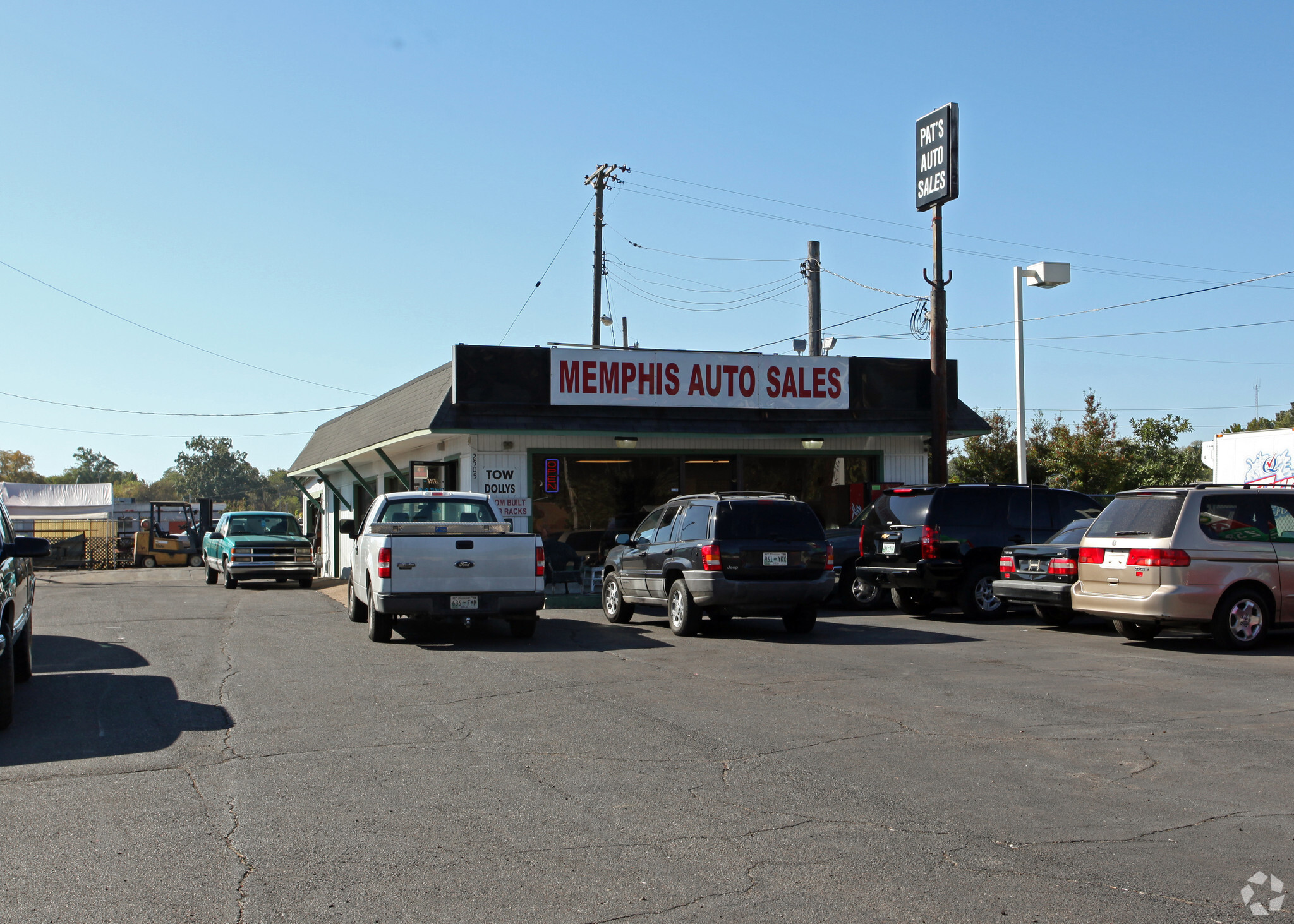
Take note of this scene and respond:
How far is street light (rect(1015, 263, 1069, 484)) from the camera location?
23.5 m

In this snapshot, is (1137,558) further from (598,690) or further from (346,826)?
(346,826)

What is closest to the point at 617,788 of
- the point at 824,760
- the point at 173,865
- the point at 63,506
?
the point at 824,760

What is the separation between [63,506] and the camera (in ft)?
179

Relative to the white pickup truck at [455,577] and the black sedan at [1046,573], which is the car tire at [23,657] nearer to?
the white pickup truck at [455,577]

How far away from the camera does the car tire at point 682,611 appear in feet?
48.1

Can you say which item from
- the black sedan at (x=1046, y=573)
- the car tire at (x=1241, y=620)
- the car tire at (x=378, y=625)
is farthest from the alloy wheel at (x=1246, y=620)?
the car tire at (x=378, y=625)

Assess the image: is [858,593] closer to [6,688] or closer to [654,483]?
[654,483]

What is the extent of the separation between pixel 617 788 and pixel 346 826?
5.16 ft

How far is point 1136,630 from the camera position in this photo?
1426cm

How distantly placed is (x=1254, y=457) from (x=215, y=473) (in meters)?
156

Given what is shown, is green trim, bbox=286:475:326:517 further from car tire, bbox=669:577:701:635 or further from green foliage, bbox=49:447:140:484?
green foliage, bbox=49:447:140:484

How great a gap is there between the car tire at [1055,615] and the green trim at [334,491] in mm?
20699

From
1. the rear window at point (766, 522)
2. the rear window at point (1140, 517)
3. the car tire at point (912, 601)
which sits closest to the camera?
the rear window at point (1140, 517)

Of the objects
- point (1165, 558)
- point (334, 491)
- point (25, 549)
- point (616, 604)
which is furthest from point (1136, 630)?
point (334, 491)
